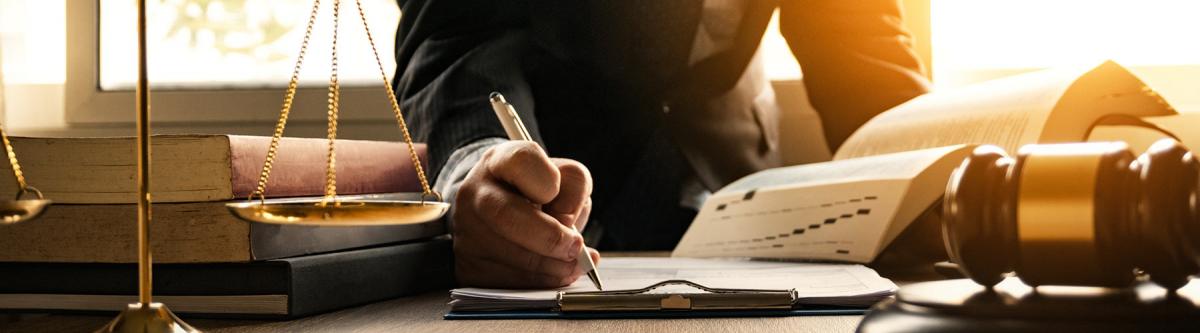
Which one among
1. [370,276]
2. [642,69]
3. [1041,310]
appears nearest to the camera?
[1041,310]

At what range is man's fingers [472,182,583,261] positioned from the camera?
2.50 ft

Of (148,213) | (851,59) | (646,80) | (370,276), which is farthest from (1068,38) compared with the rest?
(148,213)

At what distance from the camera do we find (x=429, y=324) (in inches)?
24.7

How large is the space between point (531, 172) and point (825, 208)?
366mm

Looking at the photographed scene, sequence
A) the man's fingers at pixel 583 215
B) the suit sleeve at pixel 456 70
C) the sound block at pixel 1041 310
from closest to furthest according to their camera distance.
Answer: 1. the sound block at pixel 1041 310
2. the man's fingers at pixel 583 215
3. the suit sleeve at pixel 456 70

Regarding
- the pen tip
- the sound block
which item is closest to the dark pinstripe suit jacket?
the pen tip

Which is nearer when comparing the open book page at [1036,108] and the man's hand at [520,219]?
the man's hand at [520,219]

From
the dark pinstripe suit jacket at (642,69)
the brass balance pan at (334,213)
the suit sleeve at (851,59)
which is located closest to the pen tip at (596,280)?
the brass balance pan at (334,213)

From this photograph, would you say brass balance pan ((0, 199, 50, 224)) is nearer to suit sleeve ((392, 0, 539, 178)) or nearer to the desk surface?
the desk surface

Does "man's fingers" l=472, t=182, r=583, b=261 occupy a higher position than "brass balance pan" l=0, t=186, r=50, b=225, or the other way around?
"brass balance pan" l=0, t=186, r=50, b=225

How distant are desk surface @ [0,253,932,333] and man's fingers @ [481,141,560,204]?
0.39 ft

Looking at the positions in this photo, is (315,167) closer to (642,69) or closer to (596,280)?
(596,280)

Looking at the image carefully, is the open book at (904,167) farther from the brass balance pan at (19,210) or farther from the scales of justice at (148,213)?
the brass balance pan at (19,210)

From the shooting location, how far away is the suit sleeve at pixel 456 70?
1182mm
